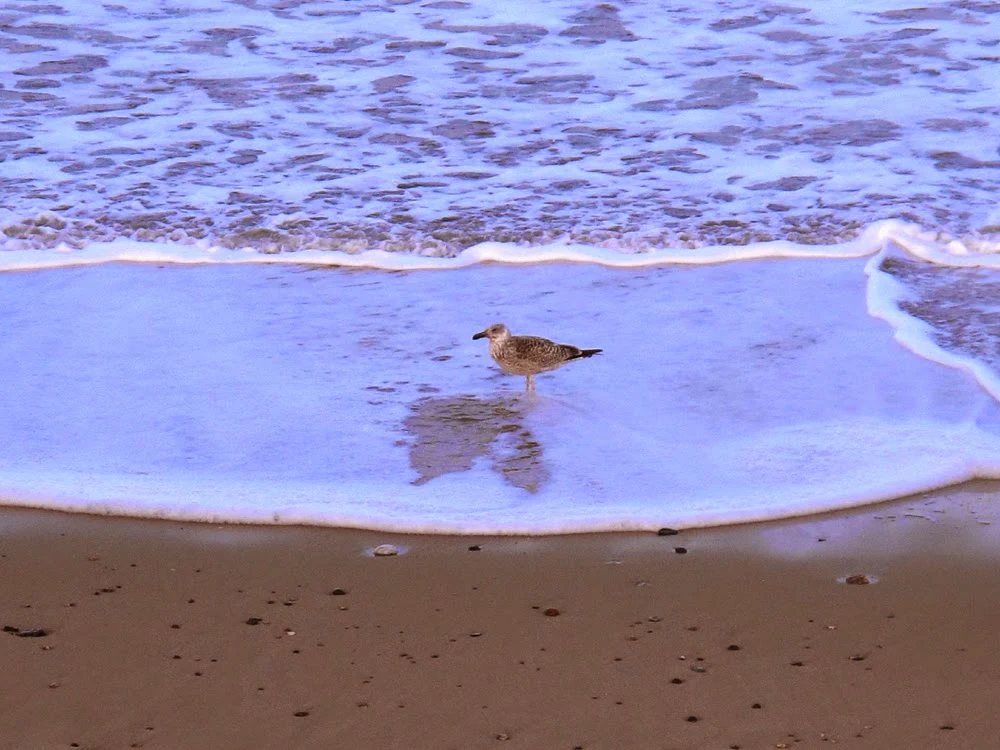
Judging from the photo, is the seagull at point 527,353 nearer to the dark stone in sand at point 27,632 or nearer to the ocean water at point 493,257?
the ocean water at point 493,257

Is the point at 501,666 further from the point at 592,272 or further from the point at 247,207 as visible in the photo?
the point at 247,207

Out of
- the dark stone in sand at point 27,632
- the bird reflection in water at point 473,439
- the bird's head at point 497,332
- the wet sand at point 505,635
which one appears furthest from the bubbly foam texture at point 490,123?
the dark stone in sand at point 27,632

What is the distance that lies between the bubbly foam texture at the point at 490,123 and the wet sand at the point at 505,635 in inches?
132

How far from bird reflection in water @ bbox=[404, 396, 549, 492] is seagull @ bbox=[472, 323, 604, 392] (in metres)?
0.12

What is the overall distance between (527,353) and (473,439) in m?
0.48

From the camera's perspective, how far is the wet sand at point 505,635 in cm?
315

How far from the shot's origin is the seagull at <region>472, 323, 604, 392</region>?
5.28 m

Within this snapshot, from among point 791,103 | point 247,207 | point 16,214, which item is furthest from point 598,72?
point 16,214

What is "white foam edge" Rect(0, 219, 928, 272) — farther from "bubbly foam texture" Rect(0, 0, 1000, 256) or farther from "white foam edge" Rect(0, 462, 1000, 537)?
"white foam edge" Rect(0, 462, 1000, 537)

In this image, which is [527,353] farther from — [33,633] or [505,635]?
[33,633]

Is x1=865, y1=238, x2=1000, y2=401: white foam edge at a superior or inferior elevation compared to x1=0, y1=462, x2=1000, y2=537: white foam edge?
inferior

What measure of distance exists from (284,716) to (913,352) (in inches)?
130

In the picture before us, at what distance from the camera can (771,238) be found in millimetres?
7277

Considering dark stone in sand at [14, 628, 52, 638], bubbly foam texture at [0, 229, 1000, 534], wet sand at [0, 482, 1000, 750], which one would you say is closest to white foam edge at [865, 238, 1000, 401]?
bubbly foam texture at [0, 229, 1000, 534]
